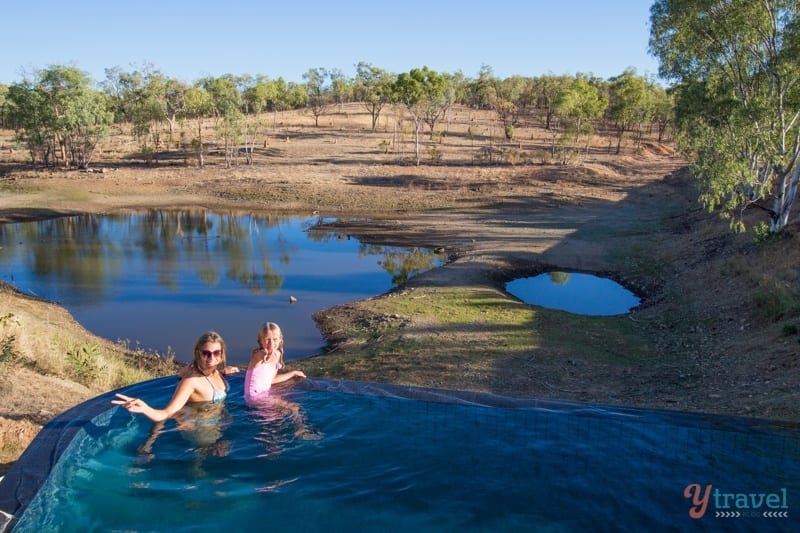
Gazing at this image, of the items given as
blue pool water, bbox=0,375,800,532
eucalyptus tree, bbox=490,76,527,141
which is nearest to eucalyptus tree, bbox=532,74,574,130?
eucalyptus tree, bbox=490,76,527,141

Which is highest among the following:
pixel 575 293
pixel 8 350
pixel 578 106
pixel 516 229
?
pixel 578 106

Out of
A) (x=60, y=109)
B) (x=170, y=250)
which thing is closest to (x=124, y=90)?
(x=60, y=109)

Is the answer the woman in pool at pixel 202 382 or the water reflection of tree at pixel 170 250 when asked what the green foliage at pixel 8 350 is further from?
the water reflection of tree at pixel 170 250

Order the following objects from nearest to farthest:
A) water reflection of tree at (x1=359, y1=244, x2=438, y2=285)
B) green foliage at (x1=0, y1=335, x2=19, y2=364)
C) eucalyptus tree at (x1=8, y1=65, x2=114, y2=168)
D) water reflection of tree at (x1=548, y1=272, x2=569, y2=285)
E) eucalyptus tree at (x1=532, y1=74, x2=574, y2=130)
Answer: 1. green foliage at (x1=0, y1=335, x2=19, y2=364)
2. water reflection of tree at (x1=548, y1=272, x2=569, y2=285)
3. water reflection of tree at (x1=359, y1=244, x2=438, y2=285)
4. eucalyptus tree at (x1=8, y1=65, x2=114, y2=168)
5. eucalyptus tree at (x1=532, y1=74, x2=574, y2=130)

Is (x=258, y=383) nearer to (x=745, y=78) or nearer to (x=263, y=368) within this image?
(x=263, y=368)

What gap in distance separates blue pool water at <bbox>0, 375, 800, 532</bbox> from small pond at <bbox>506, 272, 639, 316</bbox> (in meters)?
10.6

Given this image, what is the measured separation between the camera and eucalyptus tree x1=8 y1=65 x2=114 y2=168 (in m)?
45.7

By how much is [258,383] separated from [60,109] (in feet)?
156

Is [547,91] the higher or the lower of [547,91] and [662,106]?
the higher

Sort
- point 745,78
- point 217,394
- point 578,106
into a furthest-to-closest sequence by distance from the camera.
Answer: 1. point 578,106
2. point 745,78
3. point 217,394

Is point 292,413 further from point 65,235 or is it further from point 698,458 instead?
point 65,235

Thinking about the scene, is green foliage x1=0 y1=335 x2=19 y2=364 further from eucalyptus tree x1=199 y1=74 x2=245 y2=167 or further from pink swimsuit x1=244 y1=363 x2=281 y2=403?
eucalyptus tree x1=199 y1=74 x2=245 y2=167

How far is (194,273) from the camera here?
22.3m

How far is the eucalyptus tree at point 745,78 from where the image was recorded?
16281 mm
